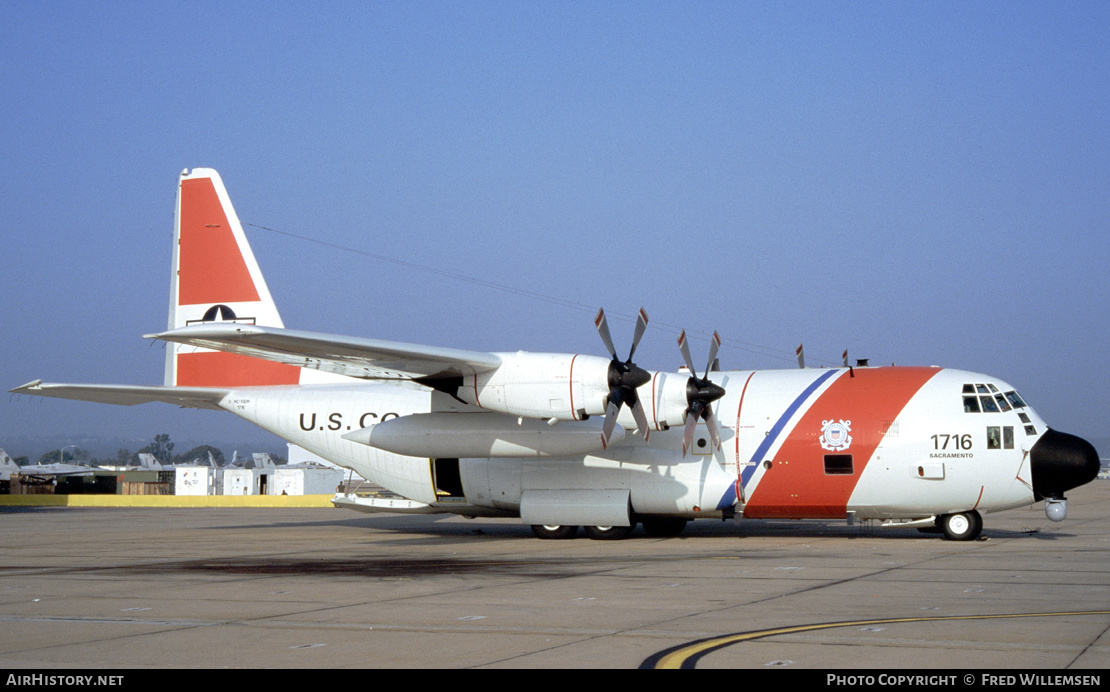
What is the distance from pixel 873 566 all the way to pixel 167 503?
46121 mm

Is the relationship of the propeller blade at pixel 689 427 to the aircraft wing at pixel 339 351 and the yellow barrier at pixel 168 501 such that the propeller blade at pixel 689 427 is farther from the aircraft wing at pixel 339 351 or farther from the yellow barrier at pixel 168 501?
the yellow barrier at pixel 168 501

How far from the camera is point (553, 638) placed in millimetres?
9633

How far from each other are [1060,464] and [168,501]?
1825 inches

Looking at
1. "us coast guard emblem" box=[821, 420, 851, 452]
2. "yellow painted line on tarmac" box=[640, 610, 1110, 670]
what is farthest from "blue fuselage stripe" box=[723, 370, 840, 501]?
"yellow painted line on tarmac" box=[640, 610, 1110, 670]

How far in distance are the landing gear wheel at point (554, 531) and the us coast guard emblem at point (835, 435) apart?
5936mm

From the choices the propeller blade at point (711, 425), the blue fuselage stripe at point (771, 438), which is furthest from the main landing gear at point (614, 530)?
the blue fuselage stripe at point (771, 438)

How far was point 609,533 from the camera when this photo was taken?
75.8 ft

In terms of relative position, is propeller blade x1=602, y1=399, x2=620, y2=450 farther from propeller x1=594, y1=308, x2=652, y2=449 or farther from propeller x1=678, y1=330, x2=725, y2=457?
propeller x1=678, y1=330, x2=725, y2=457

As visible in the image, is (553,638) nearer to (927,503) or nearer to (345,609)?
(345,609)

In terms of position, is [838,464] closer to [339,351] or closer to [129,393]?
[339,351]

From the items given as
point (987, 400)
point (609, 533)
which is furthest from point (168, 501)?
point (987, 400)

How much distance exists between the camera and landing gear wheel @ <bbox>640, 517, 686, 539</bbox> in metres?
24.5
